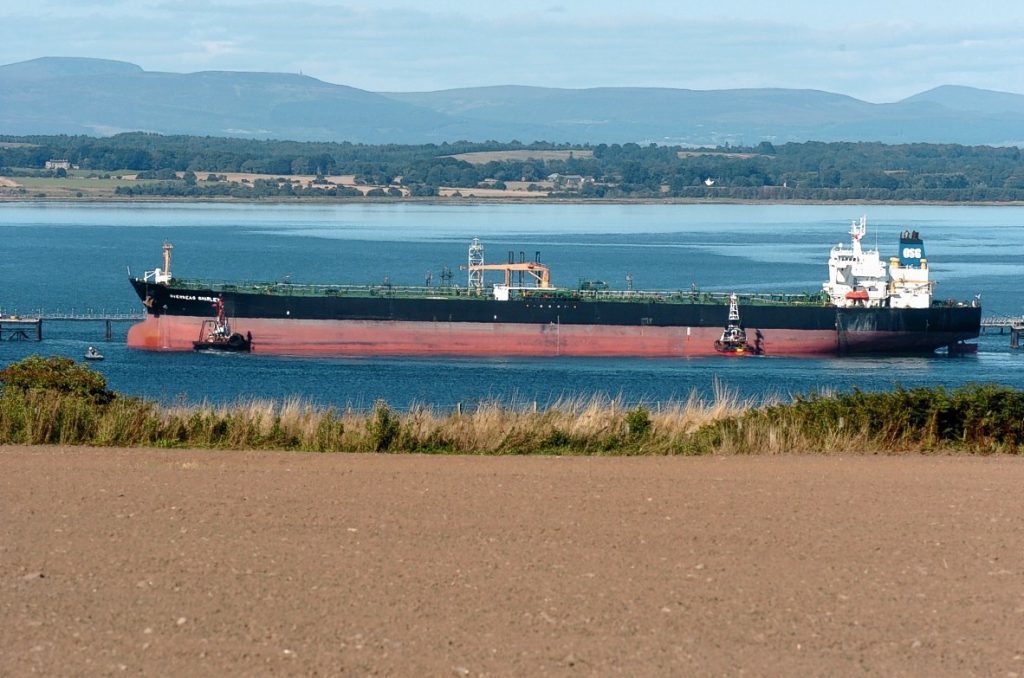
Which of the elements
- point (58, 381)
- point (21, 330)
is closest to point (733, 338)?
point (21, 330)

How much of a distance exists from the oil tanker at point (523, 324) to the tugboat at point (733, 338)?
1.0 inches

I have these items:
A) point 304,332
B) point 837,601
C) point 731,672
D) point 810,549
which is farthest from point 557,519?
point 304,332

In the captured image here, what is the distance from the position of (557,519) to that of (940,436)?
5.70 meters

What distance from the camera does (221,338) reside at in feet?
125

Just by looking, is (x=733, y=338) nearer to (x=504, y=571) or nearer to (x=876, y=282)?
(x=876, y=282)

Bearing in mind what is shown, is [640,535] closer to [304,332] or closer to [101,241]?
[304,332]

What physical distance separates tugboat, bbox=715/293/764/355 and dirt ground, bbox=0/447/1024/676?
2566cm

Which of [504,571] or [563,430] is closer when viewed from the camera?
Result: [504,571]

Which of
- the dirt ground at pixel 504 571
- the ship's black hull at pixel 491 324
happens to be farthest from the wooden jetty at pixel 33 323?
the dirt ground at pixel 504 571

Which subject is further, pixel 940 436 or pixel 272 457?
pixel 940 436

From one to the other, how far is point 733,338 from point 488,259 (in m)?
38.5

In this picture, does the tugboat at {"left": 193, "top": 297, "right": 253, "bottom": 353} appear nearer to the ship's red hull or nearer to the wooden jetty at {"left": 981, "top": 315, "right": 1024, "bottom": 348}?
the ship's red hull

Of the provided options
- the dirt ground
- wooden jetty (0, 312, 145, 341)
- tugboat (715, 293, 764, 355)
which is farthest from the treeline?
the dirt ground

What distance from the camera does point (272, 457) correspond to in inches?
525
